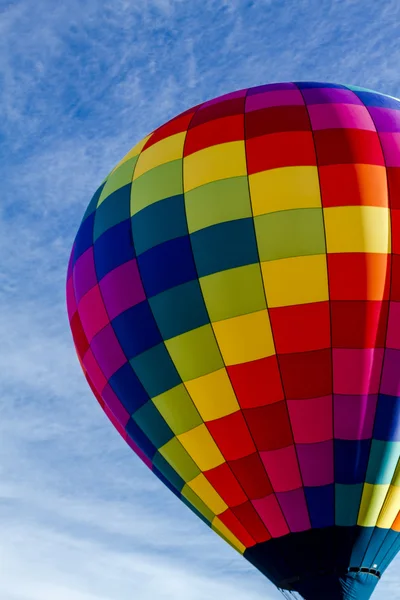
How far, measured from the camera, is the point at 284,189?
9906mm

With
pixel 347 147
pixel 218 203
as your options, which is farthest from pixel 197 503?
pixel 347 147

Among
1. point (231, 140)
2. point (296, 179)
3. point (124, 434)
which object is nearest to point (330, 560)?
point (124, 434)

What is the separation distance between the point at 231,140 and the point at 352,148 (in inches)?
55.0

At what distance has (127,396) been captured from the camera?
420 inches

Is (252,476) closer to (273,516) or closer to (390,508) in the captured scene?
(273,516)

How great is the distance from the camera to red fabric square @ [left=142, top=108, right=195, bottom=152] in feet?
36.9

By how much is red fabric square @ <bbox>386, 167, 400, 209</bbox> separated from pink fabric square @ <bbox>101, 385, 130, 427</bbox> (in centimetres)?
395

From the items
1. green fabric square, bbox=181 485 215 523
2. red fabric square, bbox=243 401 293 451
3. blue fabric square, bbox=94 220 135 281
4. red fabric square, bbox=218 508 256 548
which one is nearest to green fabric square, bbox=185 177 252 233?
blue fabric square, bbox=94 220 135 281

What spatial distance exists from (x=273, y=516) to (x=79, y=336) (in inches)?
137

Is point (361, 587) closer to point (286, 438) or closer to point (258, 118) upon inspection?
point (286, 438)

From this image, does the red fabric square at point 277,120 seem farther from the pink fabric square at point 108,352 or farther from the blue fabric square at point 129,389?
the blue fabric square at point 129,389

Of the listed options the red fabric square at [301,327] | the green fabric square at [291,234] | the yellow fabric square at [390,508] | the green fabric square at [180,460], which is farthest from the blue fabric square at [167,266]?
the yellow fabric square at [390,508]

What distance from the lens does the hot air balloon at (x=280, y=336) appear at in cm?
958

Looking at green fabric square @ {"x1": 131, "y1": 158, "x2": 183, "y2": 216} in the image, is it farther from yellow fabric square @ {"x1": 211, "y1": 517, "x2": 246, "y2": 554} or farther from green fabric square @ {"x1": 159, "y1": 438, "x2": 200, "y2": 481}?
yellow fabric square @ {"x1": 211, "y1": 517, "x2": 246, "y2": 554}
